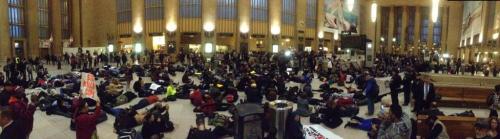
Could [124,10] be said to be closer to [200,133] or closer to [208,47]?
[208,47]

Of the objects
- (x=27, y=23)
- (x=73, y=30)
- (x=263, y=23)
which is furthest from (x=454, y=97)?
(x=73, y=30)

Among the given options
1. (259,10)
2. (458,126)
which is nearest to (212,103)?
(458,126)

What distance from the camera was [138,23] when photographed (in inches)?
1484

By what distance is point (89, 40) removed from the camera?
42625 mm

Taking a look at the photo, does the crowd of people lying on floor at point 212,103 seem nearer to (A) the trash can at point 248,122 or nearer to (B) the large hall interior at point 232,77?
(B) the large hall interior at point 232,77

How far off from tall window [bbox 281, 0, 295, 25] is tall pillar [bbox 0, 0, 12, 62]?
25.7 metres

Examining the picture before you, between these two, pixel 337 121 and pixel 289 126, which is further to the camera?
pixel 337 121

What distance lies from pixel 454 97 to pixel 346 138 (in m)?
→ 5.96

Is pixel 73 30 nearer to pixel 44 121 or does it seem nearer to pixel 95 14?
pixel 95 14

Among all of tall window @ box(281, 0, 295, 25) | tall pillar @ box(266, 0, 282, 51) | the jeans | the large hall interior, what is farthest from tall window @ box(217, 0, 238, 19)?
the jeans

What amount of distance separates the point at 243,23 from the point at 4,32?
69.5 feet

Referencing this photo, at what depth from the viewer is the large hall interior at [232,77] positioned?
25.8 ft

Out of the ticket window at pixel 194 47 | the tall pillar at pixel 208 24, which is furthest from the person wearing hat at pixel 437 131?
the ticket window at pixel 194 47

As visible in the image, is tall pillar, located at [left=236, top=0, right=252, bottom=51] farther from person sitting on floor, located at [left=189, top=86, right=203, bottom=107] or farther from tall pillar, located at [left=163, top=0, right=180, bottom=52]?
person sitting on floor, located at [left=189, top=86, right=203, bottom=107]
